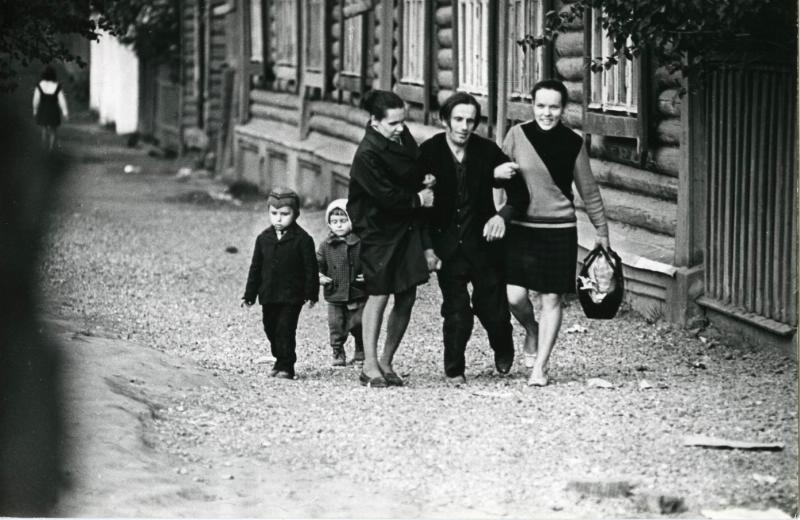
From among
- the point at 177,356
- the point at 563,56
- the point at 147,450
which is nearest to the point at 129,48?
the point at 563,56

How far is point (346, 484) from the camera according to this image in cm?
632

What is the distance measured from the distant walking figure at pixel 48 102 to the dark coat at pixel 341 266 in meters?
15.6

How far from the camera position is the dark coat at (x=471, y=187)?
26.7 feet

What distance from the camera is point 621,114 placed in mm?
11188

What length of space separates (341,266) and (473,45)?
18.1 feet

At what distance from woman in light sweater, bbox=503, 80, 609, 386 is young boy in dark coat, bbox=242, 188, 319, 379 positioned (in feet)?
3.94

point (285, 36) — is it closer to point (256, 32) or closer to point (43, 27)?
point (256, 32)

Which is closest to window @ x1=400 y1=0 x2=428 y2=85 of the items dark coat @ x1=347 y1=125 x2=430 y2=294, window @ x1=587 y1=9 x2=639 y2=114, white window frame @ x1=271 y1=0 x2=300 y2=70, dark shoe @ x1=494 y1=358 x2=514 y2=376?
window @ x1=587 y1=9 x2=639 y2=114

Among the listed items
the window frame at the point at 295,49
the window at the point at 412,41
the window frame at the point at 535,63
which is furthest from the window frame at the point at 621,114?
the window frame at the point at 295,49

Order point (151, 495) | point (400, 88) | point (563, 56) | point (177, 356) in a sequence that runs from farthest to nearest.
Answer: point (400, 88) → point (563, 56) → point (177, 356) → point (151, 495)

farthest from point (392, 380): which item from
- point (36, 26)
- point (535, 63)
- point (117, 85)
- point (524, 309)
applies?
point (117, 85)

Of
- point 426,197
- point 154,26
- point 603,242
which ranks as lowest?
point 603,242

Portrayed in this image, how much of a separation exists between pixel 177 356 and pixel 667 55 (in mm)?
→ 3479

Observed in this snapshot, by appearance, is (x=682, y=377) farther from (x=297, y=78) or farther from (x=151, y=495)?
(x=297, y=78)
